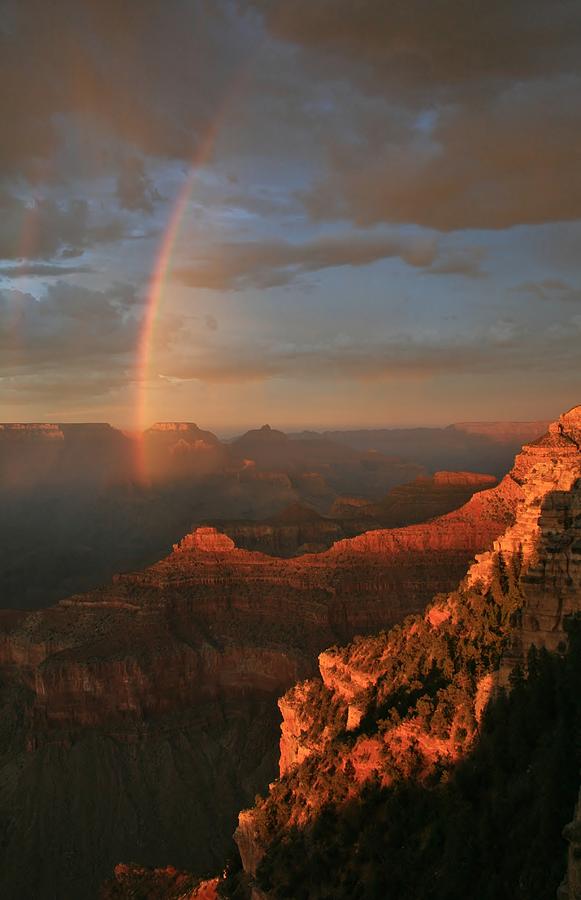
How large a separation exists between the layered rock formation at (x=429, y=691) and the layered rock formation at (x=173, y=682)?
23.1m

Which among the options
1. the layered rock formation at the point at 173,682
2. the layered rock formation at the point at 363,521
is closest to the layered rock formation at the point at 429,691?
the layered rock formation at the point at 173,682

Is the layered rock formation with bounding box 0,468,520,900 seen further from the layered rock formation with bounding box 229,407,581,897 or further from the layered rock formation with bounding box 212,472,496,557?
the layered rock formation with bounding box 229,407,581,897

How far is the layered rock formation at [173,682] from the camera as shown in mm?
53188

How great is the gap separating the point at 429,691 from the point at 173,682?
40244 mm

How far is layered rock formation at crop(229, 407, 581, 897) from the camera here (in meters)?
22.0

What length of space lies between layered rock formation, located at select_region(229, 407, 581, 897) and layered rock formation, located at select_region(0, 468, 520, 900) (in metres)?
23.1

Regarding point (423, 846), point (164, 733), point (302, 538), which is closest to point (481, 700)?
point (423, 846)

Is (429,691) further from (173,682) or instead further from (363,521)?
(363,521)

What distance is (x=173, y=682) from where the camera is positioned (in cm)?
6262

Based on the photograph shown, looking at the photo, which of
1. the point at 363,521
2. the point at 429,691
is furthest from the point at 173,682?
the point at 429,691

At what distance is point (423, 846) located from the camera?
20891 millimetres

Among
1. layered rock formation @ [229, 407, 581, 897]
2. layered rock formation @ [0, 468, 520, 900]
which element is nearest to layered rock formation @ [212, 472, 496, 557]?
layered rock formation @ [0, 468, 520, 900]

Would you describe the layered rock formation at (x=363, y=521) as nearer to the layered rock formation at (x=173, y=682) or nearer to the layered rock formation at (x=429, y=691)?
the layered rock formation at (x=173, y=682)

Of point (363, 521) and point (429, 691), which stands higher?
point (429, 691)
